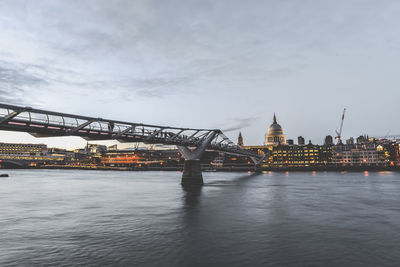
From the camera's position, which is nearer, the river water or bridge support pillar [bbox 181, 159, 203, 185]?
the river water

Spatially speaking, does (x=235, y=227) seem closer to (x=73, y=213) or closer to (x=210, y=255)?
(x=210, y=255)

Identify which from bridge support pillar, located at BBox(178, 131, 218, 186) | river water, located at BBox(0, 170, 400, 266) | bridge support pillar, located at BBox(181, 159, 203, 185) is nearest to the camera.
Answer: river water, located at BBox(0, 170, 400, 266)

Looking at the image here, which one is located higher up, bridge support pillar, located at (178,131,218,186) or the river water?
bridge support pillar, located at (178,131,218,186)

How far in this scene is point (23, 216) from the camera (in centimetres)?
2603

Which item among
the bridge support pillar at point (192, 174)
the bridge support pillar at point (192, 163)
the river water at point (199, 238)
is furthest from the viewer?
the bridge support pillar at point (192, 174)

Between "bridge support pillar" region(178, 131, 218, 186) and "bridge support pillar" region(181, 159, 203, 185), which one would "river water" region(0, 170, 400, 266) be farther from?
"bridge support pillar" region(181, 159, 203, 185)

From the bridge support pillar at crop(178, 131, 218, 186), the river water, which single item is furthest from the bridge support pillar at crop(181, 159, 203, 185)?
the river water

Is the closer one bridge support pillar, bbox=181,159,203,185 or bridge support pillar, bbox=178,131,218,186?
bridge support pillar, bbox=178,131,218,186

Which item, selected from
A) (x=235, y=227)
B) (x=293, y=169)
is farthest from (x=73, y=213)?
(x=293, y=169)

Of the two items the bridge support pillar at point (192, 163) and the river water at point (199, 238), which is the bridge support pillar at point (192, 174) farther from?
the river water at point (199, 238)

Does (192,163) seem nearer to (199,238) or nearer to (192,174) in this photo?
(192,174)

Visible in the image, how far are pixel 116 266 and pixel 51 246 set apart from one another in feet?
18.3

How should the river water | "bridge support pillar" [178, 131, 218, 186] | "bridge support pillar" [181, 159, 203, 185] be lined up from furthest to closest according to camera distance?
"bridge support pillar" [181, 159, 203, 185] → "bridge support pillar" [178, 131, 218, 186] → the river water

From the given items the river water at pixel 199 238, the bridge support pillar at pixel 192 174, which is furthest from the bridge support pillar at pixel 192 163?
the river water at pixel 199 238
